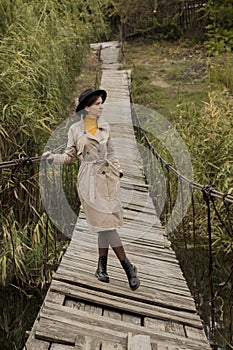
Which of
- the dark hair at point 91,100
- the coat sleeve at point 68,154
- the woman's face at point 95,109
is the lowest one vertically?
the coat sleeve at point 68,154

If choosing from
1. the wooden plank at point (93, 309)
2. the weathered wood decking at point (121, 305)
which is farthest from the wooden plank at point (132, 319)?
the wooden plank at point (93, 309)

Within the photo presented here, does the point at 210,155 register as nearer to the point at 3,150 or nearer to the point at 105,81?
the point at 3,150

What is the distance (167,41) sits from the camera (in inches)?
457

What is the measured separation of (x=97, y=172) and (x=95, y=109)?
0.87 feet

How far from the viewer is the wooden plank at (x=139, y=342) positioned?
2.22 meters

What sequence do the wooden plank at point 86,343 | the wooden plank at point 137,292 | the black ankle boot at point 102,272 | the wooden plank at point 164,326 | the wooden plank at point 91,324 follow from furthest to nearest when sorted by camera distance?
the black ankle boot at point 102,272 → the wooden plank at point 137,292 → the wooden plank at point 164,326 → the wooden plank at point 91,324 → the wooden plank at point 86,343

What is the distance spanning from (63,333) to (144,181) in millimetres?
2730

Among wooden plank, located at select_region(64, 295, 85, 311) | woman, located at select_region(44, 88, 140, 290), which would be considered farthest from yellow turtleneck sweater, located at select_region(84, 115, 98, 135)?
wooden plank, located at select_region(64, 295, 85, 311)

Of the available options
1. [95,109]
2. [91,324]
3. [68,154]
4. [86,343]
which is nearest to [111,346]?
[86,343]

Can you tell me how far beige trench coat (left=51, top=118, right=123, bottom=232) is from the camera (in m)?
2.56

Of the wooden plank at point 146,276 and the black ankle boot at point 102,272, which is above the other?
the black ankle boot at point 102,272

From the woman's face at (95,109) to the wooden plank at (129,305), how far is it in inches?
30.4

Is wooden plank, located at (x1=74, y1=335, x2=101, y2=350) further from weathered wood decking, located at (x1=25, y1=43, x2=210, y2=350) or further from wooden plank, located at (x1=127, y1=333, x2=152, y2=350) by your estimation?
wooden plank, located at (x1=127, y1=333, x2=152, y2=350)

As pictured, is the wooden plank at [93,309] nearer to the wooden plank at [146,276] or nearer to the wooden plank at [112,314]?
the wooden plank at [112,314]
